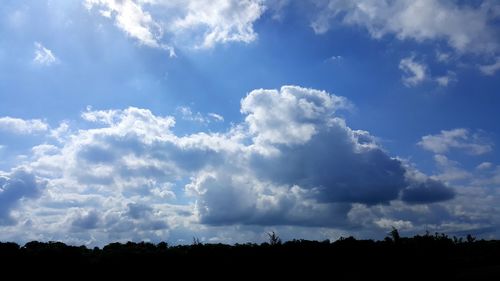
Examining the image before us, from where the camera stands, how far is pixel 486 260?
55781 mm

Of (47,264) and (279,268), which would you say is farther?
(279,268)

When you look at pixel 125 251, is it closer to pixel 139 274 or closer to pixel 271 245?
pixel 139 274

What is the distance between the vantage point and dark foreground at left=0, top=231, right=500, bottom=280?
109 ft

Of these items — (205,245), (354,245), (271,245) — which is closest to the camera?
(205,245)

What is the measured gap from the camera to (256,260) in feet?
128

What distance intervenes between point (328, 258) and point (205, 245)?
12.0m

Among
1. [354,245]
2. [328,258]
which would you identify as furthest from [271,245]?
[354,245]

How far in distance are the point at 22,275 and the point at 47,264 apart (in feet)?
5.51

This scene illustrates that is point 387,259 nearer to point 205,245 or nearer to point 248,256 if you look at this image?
point 248,256

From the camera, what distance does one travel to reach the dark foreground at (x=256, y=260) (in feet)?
109

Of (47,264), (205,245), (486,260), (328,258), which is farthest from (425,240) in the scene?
(47,264)

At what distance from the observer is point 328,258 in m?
43.1

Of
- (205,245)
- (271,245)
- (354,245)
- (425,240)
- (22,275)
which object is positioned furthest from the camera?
(425,240)

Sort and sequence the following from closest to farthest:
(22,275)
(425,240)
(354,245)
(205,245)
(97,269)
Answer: (22,275) < (97,269) < (205,245) < (354,245) < (425,240)
